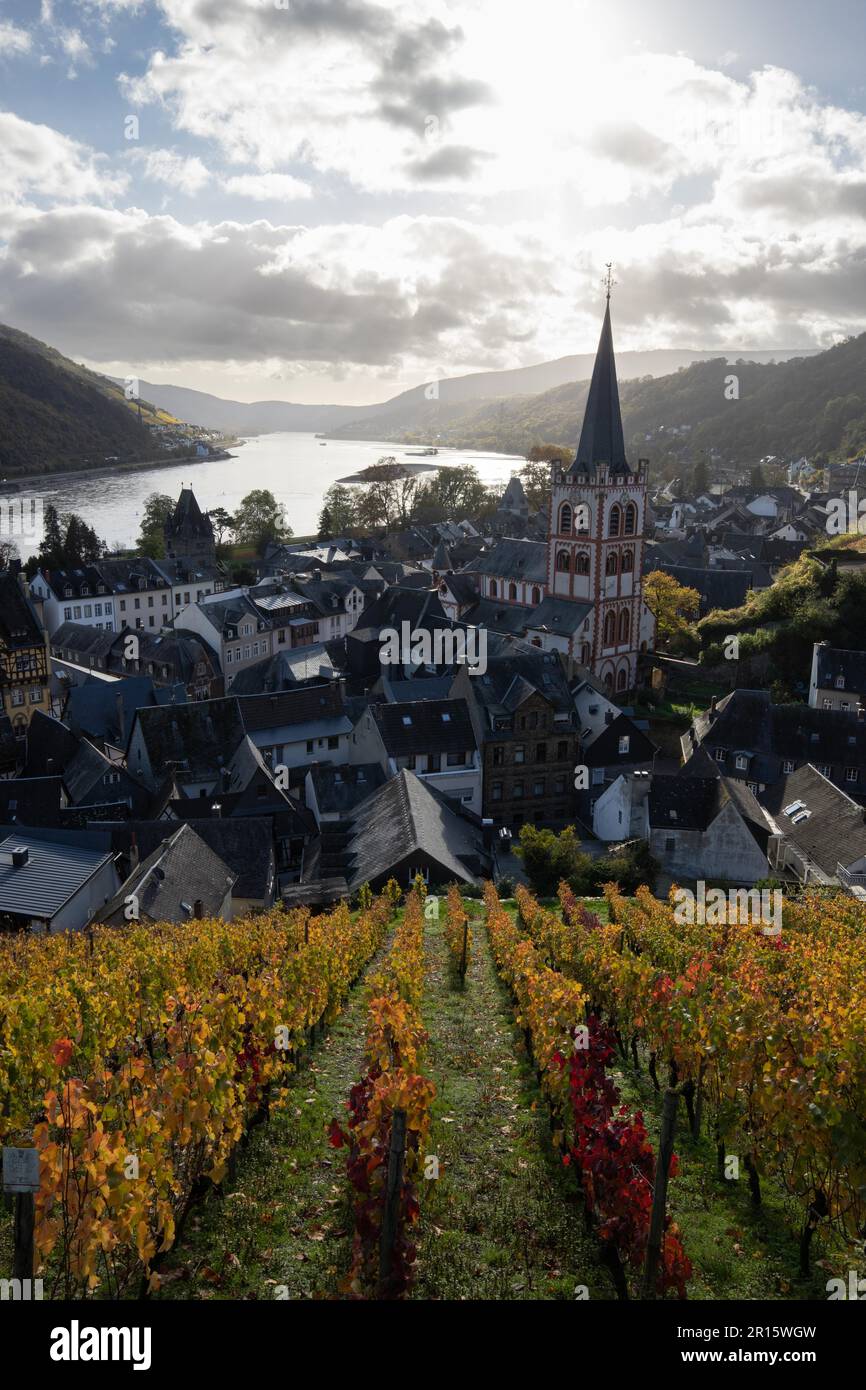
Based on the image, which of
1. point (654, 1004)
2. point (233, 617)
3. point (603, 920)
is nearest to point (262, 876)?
point (603, 920)

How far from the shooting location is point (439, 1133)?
45.1 feet

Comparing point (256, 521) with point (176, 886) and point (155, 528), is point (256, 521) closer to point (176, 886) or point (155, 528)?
point (155, 528)

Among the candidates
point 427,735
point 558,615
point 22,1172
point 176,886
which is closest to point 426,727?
point 427,735

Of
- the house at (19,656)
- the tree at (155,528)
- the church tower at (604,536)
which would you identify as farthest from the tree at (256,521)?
the house at (19,656)

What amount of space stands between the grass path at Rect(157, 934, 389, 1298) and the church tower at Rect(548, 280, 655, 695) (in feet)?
186

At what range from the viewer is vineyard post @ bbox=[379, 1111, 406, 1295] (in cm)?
914

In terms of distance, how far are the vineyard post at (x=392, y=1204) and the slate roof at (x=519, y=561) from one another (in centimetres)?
6984

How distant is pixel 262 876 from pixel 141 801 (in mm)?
10210

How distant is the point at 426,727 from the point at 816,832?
755 inches

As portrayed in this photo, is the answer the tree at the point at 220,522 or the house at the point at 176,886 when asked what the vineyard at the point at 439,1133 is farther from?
the tree at the point at 220,522

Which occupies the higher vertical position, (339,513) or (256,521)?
(339,513)

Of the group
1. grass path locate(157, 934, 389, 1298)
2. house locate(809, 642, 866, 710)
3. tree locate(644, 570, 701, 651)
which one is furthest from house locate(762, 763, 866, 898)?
tree locate(644, 570, 701, 651)

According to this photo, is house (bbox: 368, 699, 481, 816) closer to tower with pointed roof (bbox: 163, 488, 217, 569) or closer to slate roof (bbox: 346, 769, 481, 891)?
slate roof (bbox: 346, 769, 481, 891)
